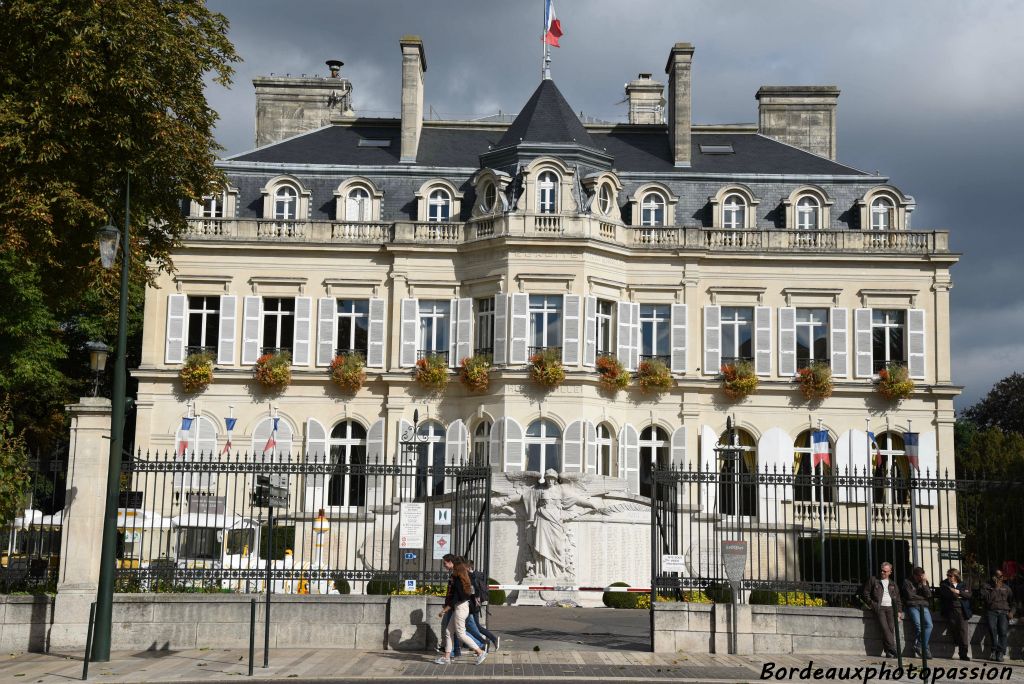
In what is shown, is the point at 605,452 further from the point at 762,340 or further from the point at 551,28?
the point at 551,28

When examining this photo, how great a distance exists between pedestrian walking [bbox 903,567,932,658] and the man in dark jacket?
0.54ft

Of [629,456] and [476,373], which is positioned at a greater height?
[476,373]

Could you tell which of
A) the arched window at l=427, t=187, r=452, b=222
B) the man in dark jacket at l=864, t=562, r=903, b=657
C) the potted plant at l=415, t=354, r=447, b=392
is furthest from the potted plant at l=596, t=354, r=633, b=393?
the man in dark jacket at l=864, t=562, r=903, b=657

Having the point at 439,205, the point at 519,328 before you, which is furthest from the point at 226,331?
the point at 519,328

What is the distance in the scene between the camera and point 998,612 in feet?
56.6

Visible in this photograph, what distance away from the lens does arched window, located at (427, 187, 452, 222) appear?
38156 mm

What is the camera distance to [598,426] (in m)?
36.0

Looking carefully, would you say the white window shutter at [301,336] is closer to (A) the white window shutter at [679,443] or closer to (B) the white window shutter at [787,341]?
(A) the white window shutter at [679,443]

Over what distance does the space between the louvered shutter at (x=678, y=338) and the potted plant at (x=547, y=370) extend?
418 centimetres

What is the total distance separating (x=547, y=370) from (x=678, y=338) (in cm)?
491

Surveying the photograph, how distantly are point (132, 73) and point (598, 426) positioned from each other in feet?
60.3

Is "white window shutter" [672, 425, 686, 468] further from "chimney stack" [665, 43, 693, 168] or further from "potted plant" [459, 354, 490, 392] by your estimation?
"chimney stack" [665, 43, 693, 168]

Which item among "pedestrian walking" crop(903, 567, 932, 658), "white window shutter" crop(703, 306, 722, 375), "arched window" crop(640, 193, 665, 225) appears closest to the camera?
"pedestrian walking" crop(903, 567, 932, 658)

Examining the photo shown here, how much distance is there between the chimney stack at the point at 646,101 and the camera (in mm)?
47188
